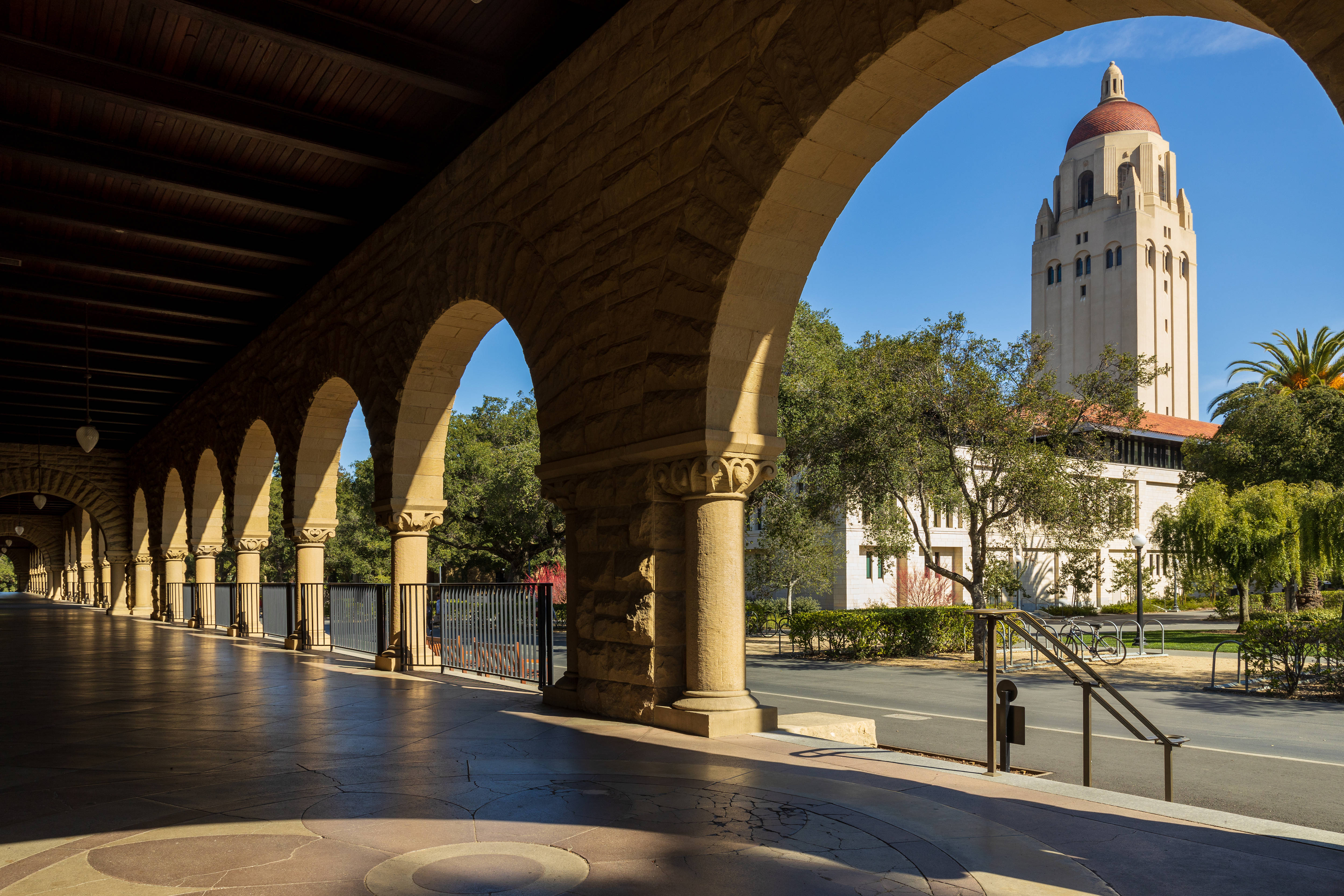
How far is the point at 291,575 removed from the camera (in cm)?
3988

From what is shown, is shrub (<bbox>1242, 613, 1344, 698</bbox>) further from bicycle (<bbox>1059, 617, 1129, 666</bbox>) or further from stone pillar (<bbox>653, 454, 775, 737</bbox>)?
stone pillar (<bbox>653, 454, 775, 737</bbox>)

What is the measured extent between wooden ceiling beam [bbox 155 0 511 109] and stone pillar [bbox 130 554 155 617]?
66.4 ft

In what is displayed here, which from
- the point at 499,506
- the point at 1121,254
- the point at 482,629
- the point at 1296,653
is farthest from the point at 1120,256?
the point at 482,629

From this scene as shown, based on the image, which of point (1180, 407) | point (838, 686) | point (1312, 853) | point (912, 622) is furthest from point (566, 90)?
point (1180, 407)

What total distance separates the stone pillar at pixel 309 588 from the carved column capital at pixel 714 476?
26.9 feet

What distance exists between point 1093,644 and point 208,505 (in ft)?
53.4

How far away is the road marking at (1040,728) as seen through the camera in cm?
774

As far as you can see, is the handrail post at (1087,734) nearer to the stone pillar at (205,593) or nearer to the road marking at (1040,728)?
the road marking at (1040,728)

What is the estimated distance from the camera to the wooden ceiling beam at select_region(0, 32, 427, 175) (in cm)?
664

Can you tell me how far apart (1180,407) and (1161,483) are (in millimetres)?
28517

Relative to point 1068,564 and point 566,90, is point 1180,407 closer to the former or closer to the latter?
point 1068,564

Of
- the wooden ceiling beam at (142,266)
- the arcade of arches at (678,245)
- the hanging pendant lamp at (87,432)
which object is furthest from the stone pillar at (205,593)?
the arcade of arches at (678,245)

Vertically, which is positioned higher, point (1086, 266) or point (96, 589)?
point (1086, 266)

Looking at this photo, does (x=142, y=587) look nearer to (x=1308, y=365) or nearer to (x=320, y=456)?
(x=320, y=456)
